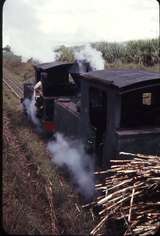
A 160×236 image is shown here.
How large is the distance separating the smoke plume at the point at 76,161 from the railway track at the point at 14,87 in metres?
11.2

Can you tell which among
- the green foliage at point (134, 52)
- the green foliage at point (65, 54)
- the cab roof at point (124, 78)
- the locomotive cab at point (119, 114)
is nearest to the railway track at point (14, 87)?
the green foliage at point (65, 54)

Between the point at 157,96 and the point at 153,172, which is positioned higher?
the point at 157,96

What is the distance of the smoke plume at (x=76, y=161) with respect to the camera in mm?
7938

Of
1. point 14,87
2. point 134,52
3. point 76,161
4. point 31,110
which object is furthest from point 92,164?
point 134,52

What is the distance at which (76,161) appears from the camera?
8930mm

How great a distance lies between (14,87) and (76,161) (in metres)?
16.6

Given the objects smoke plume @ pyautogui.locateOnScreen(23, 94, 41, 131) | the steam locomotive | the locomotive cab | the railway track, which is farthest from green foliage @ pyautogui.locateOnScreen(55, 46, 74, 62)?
the locomotive cab

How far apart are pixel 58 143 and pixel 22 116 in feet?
18.8

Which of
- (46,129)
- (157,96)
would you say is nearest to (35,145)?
(46,129)

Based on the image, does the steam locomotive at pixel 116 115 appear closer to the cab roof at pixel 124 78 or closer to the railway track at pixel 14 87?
the cab roof at pixel 124 78

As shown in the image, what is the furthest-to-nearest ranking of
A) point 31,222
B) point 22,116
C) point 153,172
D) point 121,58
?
point 121,58, point 22,116, point 31,222, point 153,172

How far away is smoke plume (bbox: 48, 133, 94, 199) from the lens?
26.0ft

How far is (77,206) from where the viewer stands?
754cm

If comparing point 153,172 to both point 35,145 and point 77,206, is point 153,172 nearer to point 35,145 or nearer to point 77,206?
point 77,206
